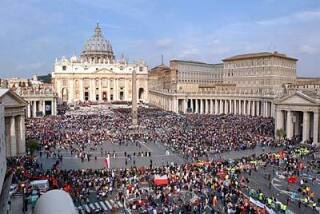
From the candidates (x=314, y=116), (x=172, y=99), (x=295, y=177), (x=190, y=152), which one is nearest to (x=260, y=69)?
(x=172, y=99)

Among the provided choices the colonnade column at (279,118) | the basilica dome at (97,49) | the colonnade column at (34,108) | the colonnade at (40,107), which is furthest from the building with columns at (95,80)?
the colonnade column at (279,118)

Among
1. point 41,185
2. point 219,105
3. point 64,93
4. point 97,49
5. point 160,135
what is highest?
point 97,49

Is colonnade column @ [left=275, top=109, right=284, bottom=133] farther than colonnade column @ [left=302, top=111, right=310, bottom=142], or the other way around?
colonnade column @ [left=275, top=109, right=284, bottom=133]

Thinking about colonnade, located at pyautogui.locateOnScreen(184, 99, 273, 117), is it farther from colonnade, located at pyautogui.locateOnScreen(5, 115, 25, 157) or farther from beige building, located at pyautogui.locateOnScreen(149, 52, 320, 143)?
colonnade, located at pyautogui.locateOnScreen(5, 115, 25, 157)

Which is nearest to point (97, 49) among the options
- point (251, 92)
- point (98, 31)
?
point (98, 31)

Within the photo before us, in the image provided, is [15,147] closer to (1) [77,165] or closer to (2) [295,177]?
(1) [77,165]

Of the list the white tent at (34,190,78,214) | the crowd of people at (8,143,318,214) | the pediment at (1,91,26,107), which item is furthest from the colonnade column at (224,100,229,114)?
the white tent at (34,190,78,214)

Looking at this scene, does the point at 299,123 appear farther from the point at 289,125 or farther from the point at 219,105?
the point at 219,105
